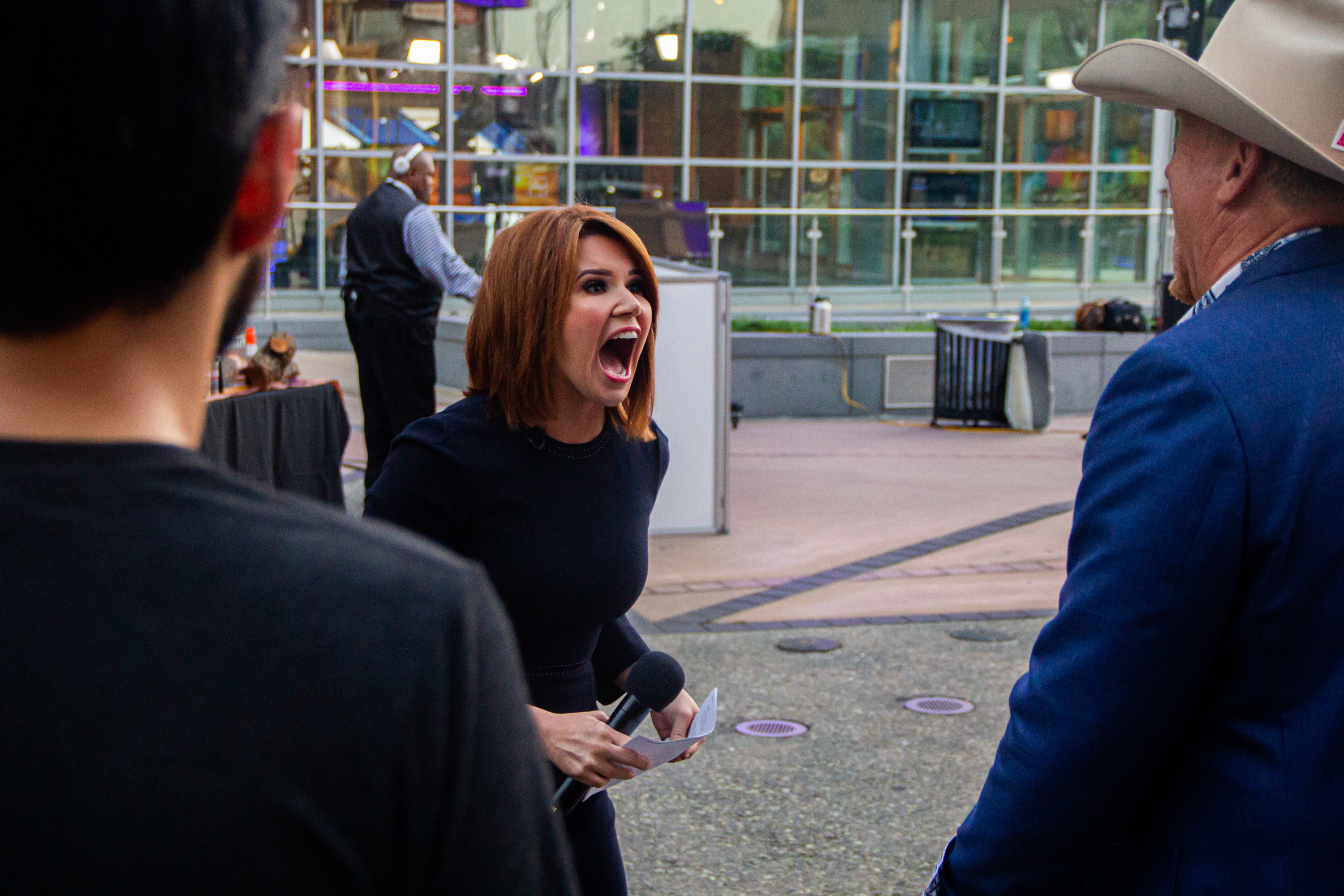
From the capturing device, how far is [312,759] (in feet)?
2.31

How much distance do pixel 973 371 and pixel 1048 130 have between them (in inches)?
361

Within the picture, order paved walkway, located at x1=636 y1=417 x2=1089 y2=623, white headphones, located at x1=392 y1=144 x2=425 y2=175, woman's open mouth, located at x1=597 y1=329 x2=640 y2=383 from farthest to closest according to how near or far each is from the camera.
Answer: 1. white headphones, located at x1=392 y1=144 x2=425 y2=175
2. paved walkway, located at x1=636 y1=417 x2=1089 y2=623
3. woman's open mouth, located at x1=597 y1=329 x2=640 y2=383

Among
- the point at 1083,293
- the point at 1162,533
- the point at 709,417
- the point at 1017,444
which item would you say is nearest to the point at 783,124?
the point at 1083,293

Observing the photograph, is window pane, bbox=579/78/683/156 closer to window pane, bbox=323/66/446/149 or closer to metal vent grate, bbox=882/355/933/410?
window pane, bbox=323/66/446/149

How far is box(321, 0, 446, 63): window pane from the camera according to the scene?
61.2 feet

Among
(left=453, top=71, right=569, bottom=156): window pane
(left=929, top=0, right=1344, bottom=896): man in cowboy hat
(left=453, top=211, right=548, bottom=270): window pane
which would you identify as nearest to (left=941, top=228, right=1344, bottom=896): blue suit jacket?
(left=929, top=0, right=1344, bottom=896): man in cowboy hat

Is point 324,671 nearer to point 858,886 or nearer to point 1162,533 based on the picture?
point 1162,533

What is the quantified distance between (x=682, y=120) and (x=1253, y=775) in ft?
61.9

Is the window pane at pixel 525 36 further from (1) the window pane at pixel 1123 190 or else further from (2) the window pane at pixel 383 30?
(1) the window pane at pixel 1123 190

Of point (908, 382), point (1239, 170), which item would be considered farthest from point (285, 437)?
point (908, 382)

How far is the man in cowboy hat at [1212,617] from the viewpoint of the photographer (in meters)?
1.55

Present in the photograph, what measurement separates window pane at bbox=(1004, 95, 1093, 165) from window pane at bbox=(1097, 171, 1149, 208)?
48cm

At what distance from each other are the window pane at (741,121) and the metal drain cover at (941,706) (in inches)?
612

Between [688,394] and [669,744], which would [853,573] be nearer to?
[688,394]
